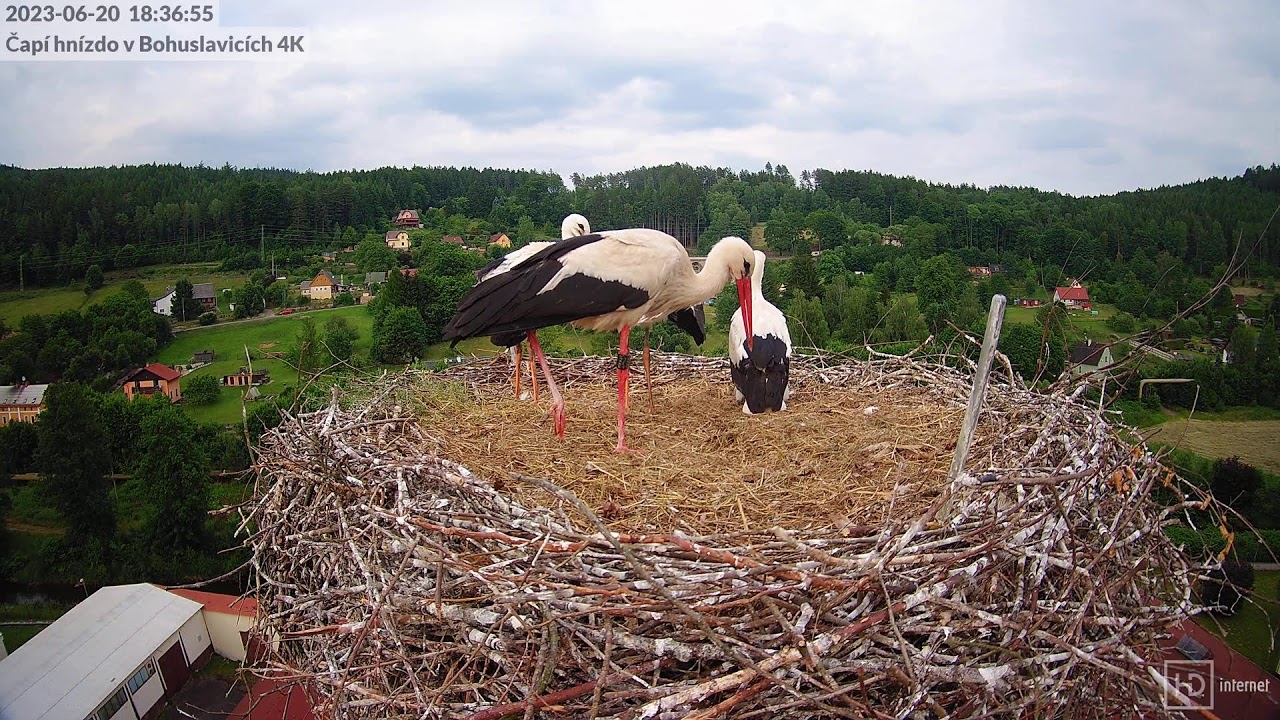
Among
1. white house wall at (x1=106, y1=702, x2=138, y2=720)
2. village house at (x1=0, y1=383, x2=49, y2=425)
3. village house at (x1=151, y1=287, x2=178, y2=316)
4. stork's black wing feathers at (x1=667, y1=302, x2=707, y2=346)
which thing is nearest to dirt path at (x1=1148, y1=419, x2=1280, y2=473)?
stork's black wing feathers at (x1=667, y1=302, x2=707, y2=346)

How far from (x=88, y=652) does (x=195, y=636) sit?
128 centimetres

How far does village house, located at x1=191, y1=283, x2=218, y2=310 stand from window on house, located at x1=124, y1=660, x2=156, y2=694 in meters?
26.0

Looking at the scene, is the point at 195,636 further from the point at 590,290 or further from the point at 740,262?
the point at 740,262

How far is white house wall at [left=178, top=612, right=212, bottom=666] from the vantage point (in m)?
10.3

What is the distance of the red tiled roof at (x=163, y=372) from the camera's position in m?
24.1

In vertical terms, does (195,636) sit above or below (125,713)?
above

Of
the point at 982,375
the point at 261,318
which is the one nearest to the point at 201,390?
the point at 261,318

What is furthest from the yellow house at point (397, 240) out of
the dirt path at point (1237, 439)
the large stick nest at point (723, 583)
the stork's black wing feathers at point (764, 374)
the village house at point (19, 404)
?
the large stick nest at point (723, 583)

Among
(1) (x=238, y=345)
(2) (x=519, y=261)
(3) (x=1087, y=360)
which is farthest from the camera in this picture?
(1) (x=238, y=345)

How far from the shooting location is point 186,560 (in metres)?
15.7

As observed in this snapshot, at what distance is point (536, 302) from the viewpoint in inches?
157

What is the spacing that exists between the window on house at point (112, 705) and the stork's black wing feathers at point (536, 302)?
8795 mm

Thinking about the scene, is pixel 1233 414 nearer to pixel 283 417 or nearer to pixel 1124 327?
pixel 1124 327

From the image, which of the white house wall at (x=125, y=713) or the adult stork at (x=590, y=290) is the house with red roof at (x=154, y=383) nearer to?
the white house wall at (x=125, y=713)
